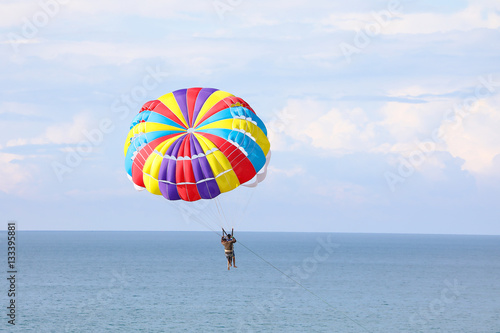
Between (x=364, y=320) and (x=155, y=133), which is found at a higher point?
(x=155, y=133)

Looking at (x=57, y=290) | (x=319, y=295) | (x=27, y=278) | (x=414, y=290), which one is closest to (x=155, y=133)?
(x=319, y=295)

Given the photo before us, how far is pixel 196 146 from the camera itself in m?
29.8

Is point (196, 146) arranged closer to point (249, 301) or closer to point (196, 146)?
point (196, 146)

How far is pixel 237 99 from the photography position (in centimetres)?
3158

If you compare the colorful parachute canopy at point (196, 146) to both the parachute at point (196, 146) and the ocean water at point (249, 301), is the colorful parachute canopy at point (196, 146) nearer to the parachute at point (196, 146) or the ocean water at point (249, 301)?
the parachute at point (196, 146)

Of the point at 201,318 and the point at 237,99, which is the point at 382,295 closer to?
the point at 201,318

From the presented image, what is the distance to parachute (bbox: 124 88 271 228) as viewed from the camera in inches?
1171

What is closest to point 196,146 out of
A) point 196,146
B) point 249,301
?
point 196,146

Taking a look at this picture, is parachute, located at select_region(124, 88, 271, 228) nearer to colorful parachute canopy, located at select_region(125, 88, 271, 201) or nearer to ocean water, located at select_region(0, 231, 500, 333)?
colorful parachute canopy, located at select_region(125, 88, 271, 201)

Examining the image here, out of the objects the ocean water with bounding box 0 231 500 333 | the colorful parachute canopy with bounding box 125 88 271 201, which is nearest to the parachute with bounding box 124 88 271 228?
the colorful parachute canopy with bounding box 125 88 271 201

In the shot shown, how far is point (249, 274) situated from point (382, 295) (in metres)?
29.4

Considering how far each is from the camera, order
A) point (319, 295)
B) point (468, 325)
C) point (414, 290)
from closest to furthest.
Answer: point (468, 325), point (319, 295), point (414, 290)

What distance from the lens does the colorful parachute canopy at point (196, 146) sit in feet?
97.6

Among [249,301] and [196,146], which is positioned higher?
[196,146]
